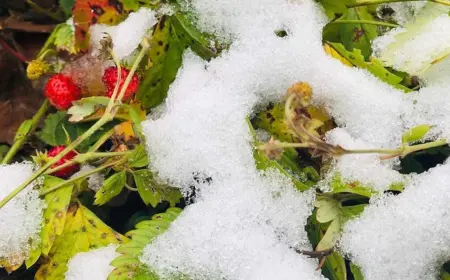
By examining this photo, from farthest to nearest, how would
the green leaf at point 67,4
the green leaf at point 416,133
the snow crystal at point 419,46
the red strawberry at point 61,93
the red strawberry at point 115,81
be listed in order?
the green leaf at point 67,4
the red strawberry at point 61,93
the red strawberry at point 115,81
the snow crystal at point 419,46
the green leaf at point 416,133

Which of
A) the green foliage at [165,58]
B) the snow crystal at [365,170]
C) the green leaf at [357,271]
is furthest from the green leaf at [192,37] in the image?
the green leaf at [357,271]

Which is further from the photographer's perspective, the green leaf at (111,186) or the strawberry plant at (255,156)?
the green leaf at (111,186)

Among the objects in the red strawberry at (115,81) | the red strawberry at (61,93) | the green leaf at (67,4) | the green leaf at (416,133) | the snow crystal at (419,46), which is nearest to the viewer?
the green leaf at (416,133)

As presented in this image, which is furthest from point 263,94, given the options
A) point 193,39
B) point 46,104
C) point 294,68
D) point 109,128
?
point 46,104

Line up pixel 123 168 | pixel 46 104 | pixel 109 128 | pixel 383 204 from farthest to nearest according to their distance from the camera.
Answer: pixel 46 104 < pixel 109 128 < pixel 123 168 < pixel 383 204

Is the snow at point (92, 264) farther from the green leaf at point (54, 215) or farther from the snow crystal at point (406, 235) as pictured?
the snow crystal at point (406, 235)

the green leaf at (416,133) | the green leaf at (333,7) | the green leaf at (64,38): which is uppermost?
the green leaf at (333,7)

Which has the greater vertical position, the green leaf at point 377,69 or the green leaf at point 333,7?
the green leaf at point 333,7

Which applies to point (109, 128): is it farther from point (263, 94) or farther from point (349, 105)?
point (349, 105)
